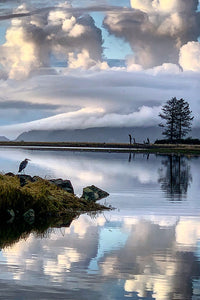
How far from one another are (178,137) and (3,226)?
127342mm

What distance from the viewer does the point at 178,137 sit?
14350 cm

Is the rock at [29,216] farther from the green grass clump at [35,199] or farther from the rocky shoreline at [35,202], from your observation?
the green grass clump at [35,199]

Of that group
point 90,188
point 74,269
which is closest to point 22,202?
point 90,188

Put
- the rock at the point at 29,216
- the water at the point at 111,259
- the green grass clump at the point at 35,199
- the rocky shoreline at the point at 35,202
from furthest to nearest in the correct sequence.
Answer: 1. the green grass clump at the point at 35,199
2. the rocky shoreline at the point at 35,202
3. the rock at the point at 29,216
4. the water at the point at 111,259

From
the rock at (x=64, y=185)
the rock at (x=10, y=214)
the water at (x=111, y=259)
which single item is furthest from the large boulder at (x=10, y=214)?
the rock at (x=64, y=185)

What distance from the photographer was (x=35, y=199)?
20.4 metres

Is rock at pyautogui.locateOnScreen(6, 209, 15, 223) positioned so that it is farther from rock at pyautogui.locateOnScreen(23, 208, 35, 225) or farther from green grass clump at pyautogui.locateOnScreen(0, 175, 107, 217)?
rock at pyautogui.locateOnScreen(23, 208, 35, 225)

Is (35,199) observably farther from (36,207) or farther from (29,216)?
(29,216)

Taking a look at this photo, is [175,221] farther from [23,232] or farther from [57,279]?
[57,279]

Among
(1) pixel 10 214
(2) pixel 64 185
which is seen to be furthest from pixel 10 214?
(2) pixel 64 185

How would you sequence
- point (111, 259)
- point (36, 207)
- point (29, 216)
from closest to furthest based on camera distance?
point (111, 259) < point (29, 216) < point (36, 207)

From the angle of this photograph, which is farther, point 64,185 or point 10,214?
point 64,185

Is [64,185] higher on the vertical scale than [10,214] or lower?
higher

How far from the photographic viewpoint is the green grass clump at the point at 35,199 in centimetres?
1986
